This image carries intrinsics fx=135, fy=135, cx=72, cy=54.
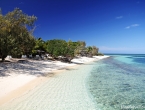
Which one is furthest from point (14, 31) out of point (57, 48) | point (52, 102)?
point (52, 102)

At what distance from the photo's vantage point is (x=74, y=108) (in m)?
6.38

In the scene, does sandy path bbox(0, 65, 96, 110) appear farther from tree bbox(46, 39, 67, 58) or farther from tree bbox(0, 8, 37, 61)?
tree bbox(46, 39, 67, 58)

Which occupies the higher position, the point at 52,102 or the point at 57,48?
the point at 57,48

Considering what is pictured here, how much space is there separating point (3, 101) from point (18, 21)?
1385 centimetres

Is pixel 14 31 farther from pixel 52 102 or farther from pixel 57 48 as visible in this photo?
pixel 52 102

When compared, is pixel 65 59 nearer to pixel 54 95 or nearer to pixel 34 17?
pixel 34 17

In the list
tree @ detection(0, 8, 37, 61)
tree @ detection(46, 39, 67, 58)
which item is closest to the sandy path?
tree @ detection(0, 8, 37, 61)

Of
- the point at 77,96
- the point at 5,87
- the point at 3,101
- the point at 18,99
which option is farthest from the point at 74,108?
the point at 5,87

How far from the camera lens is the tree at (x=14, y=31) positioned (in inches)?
645

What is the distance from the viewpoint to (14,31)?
18.5m

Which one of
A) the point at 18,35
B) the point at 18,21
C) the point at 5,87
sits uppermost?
the point at 18,21

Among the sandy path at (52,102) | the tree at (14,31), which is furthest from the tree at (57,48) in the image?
the sandy path at (52,102)

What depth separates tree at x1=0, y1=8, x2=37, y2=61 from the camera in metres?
16.4

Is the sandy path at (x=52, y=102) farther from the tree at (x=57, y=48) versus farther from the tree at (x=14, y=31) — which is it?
the tree at (x=57, y=48)
